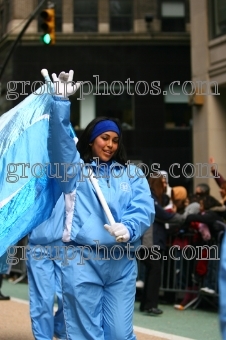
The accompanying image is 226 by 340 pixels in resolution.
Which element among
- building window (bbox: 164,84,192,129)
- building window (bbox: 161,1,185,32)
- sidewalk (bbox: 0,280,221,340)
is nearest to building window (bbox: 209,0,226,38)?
sidewalk (bbox: 0,280,221,340)

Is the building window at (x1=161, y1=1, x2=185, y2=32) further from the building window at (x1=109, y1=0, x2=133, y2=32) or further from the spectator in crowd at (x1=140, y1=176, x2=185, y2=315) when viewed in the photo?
the spectator in crowd at (x1=140, y1=176, x2=185, y2=315)

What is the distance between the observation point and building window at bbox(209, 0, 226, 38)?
1875 cm

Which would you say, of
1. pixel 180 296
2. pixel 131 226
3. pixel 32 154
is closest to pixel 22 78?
pixel 180 296

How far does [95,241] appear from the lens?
5.23 m

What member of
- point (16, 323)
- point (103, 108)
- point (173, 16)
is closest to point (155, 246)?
point (16, 323)

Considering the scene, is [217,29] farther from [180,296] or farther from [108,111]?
[108,111]

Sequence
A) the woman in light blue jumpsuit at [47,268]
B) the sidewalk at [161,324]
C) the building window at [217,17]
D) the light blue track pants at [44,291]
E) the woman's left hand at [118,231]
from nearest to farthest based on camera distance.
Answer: the woman's left hand at [118,231] → the light blue track pants at [44,291] → the woman in light blue jumpsuit at [47,268] → the sidewalk at [161,324] → the building window at [217,17]

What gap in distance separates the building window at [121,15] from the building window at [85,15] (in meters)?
0.64

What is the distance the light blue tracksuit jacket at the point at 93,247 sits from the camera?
516cm

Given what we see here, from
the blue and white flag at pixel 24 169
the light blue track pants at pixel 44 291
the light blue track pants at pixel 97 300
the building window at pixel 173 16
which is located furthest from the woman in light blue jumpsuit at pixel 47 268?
the building window at pixel 173 16

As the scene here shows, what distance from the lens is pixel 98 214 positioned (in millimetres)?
5273

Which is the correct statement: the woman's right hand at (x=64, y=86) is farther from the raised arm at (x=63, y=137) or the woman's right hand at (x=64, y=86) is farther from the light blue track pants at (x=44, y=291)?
the light blue track pants at (x=44, y=291)

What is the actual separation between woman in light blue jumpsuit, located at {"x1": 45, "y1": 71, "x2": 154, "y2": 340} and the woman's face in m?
0.06

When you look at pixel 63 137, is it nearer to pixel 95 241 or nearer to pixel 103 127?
pixel 103 127
